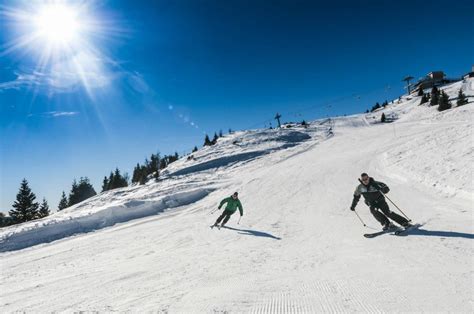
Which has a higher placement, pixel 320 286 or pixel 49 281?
pixel 49 281

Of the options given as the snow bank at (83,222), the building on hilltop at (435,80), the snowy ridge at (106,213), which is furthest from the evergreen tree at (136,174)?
the building on hilltop at (435,80)

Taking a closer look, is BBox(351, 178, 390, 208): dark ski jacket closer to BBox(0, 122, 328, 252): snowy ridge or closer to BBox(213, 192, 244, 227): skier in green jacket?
BBox(213, 192, 244, 227): skier in green jacket

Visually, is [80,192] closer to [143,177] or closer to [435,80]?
[143,177]

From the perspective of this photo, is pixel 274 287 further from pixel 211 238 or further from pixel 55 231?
pixel 55 231

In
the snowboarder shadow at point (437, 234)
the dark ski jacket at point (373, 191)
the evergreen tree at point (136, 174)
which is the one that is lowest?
the snowboarder shadow at point (437, 234)

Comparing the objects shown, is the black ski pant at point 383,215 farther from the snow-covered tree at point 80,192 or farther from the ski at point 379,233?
the snow-covered tree at point 80,192

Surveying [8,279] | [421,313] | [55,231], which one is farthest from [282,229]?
[55,231]

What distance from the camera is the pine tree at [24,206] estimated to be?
5269 cm

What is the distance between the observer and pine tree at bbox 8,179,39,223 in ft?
173

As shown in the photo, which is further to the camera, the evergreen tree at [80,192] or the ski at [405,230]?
the evergreen tree at [80,192]

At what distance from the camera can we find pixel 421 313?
337 centimetres

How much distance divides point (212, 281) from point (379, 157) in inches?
857

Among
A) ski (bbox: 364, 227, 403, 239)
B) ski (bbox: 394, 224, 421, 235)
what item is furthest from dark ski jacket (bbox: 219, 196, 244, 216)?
ski (bbox: 394, 224, 421, 235)

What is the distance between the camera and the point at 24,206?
53.2 m
